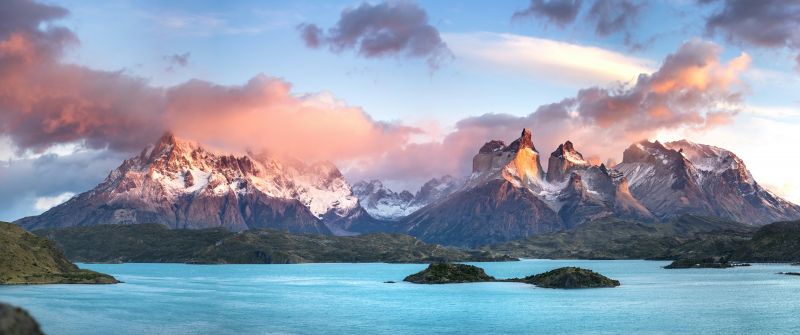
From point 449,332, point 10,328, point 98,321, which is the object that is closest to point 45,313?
point 98,321

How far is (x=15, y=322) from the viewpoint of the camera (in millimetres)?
53125

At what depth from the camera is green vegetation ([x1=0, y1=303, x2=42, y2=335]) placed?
5247cm

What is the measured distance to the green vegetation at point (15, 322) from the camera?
52469 millimetres

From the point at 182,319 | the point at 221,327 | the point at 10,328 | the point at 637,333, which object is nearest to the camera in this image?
the point at 10,328

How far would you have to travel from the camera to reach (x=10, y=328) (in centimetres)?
5269

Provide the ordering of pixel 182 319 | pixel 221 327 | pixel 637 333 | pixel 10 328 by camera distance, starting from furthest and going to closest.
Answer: pixel 182 319, pixel 221 327, pixel 637 333, pixel 10 328

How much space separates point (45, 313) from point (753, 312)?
179 m

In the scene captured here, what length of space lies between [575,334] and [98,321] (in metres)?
110

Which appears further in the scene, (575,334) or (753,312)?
(753,312)

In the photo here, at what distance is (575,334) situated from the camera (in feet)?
526

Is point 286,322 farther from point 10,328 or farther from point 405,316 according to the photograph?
point 10,328

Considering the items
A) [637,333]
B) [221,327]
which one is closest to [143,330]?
[221,327]

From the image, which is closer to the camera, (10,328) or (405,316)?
(10,328)

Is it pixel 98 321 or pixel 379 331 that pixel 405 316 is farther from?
pixel 98 321
